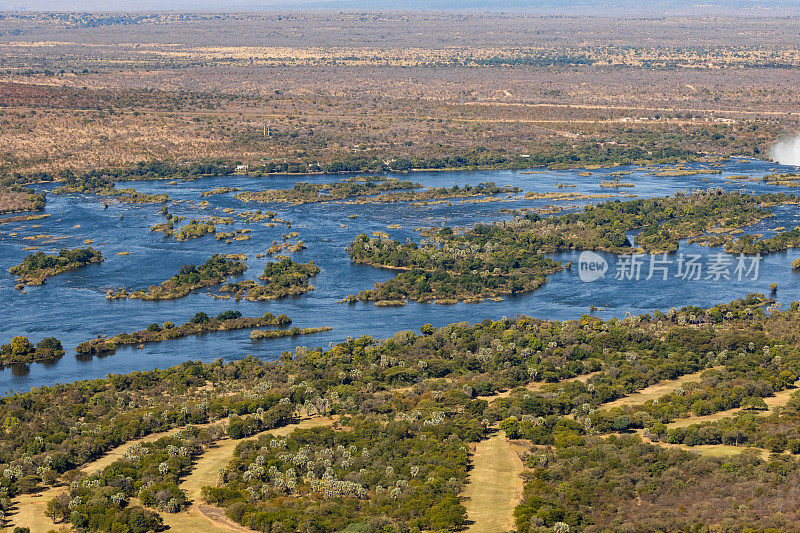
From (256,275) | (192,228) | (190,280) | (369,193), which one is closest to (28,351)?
(190,280)

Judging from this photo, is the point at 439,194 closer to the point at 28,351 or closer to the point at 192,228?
the point at 192,228

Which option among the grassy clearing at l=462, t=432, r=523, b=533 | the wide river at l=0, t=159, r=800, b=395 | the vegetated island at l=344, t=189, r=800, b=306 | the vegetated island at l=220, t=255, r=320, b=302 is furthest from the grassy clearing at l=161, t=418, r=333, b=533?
the vegetated island at l=344, t=189, r=800, b=306

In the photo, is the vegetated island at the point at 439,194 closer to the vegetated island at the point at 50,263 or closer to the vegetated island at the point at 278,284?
the vegetated island at the point at 278,284

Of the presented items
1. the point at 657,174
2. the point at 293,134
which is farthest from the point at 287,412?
the point at 293,134

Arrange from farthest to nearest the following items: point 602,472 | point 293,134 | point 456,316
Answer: point 293,134, point 456,316, point 602,472

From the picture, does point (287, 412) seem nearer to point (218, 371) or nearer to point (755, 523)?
point (218, 371)
